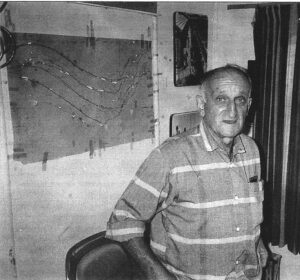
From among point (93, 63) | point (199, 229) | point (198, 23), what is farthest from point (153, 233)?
point (198, 23)

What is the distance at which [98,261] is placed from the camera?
1287mm

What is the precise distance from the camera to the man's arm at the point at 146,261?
4.02ft

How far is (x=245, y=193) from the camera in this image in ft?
4.63

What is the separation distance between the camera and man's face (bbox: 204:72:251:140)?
4.63 feet

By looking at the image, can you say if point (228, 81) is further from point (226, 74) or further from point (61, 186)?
point (61, 186)

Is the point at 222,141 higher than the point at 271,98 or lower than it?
lower

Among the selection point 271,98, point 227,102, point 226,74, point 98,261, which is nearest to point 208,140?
point 227,102

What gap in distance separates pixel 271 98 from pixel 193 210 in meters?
1.39

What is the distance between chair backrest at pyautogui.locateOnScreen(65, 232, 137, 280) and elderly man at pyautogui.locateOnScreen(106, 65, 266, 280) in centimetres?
8

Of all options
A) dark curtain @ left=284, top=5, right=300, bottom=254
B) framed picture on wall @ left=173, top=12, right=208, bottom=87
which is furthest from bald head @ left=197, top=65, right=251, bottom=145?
dark curtain @ left=284, top=5, right=300, bottom=254

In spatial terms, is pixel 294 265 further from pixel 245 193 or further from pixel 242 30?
pixel 242 30

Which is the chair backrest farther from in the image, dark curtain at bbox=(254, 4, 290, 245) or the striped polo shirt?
dark curtain at bbox=(254, 4, 290, 245)

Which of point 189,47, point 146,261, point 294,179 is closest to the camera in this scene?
point 146,261

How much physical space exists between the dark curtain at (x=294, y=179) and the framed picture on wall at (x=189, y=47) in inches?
24.1
